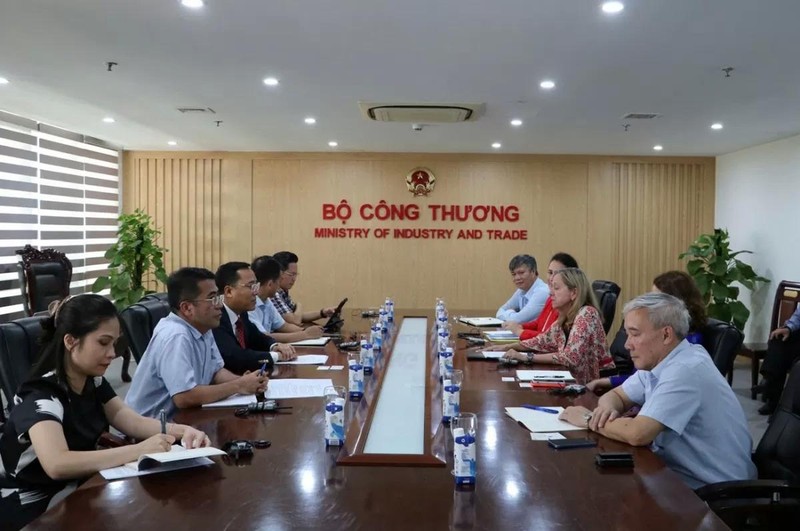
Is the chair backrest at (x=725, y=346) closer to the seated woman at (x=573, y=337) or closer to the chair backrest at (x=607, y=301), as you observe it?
the seated woman at (x=573, y=337)

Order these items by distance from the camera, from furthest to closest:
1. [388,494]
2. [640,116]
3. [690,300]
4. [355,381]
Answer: [640,116] < [690,300] < [355,381] < [388,494]

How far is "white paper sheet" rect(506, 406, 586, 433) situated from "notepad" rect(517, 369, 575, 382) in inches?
21.5

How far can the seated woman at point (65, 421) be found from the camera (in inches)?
74.4

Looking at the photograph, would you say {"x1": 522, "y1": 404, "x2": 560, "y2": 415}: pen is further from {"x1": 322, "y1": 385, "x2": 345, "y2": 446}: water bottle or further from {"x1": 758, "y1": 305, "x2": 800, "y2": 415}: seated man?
{"x1": 758, "y1": 305, "x2": 800, "y2": 415}: seated man

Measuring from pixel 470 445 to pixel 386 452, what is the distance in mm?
398

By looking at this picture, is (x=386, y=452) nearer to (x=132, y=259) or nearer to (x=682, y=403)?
(x=682, y=403)

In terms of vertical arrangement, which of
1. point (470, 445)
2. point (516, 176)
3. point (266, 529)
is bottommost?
point (266, 529)

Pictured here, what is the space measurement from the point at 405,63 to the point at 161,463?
134 inches

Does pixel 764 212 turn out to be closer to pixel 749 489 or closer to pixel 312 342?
pixel 312 342

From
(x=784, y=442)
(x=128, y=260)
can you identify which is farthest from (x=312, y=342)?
(x=128, y=260)

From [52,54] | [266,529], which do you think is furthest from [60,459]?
[52,54]

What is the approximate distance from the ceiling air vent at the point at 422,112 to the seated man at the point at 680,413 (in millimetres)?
3842

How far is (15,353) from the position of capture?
259 cm

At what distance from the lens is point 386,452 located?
214cm
